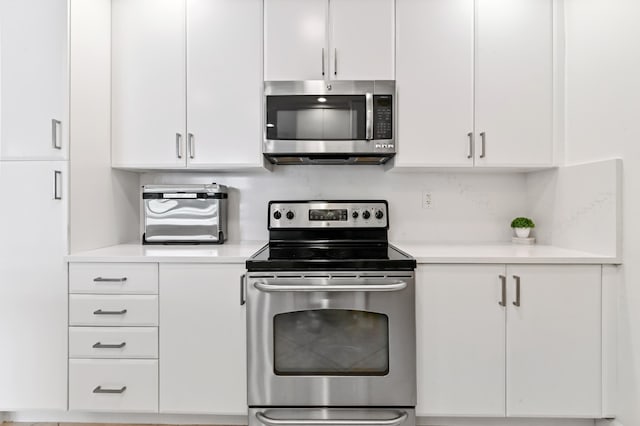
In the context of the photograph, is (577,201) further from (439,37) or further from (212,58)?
(212,58)

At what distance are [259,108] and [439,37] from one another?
1.00 meters

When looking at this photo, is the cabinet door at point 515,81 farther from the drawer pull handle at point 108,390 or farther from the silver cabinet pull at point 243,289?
the drawer pull handle at point 108,390

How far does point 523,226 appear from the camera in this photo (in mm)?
2193

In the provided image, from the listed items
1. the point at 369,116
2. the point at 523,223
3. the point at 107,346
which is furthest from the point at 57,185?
the point at 523,223

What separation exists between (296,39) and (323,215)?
951 mm

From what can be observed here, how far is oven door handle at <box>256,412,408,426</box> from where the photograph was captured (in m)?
1.64

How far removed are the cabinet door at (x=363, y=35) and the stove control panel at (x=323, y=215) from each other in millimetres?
722

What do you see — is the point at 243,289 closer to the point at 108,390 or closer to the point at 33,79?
the point at 108,390

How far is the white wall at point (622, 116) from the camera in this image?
1.57m

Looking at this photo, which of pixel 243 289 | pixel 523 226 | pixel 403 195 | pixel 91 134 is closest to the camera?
pixel 243 289

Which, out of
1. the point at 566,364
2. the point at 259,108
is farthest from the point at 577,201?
the point at 259,108

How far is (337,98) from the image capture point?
197 centimetres

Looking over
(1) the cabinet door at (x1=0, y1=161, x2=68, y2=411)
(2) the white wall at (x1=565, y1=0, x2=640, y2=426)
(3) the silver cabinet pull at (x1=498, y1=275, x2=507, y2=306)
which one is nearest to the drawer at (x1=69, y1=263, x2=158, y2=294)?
(1) the cabinet door at (x1=0, y1=161, x2=68, y2=411)

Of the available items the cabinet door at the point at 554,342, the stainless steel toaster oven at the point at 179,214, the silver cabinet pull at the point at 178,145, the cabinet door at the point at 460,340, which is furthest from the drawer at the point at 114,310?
the cabinet door at the point at 554,342
